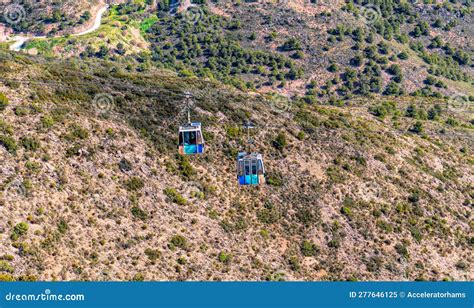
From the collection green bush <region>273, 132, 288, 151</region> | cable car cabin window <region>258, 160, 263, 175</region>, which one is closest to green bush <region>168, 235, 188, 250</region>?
cable car cabin window <region>258, 160, 263, 175</region>

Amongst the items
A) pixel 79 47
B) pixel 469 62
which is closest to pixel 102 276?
pixel 79 47

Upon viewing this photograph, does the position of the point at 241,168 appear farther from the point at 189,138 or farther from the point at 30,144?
the point at 30,144

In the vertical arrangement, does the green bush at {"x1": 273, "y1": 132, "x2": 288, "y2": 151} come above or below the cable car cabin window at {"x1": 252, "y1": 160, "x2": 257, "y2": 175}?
below

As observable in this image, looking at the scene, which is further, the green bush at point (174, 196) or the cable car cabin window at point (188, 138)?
the green bush at point (174, 196)

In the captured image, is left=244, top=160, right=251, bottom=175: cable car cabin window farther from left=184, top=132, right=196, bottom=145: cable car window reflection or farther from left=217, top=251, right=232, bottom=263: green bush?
left=217, top=251, right=232, bottom=263: green bush

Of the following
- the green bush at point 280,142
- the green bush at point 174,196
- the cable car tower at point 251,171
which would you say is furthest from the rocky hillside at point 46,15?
the cable car tower at point 251,171

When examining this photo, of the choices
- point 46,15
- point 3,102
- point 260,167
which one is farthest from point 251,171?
point 46,15

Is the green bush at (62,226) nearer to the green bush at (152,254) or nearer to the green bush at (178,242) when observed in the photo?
the green bush at (152,254)

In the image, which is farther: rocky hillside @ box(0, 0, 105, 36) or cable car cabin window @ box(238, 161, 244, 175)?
rocky hillside @ box(0, 0, 105, 36)
